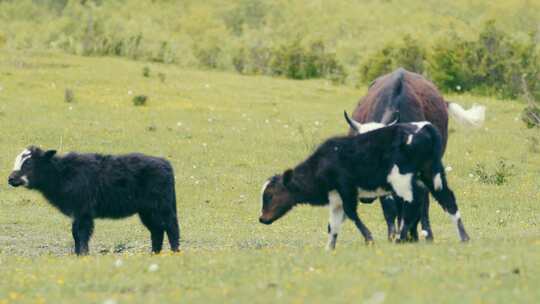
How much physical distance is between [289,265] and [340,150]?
2.96 metres

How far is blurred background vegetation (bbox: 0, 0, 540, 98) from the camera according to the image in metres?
45.8

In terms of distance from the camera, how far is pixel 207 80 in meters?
41.5

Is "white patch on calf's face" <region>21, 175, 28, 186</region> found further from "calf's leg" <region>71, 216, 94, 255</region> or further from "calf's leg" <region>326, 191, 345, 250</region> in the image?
"calf's leg" <region>326, 191, 345, 250</region>

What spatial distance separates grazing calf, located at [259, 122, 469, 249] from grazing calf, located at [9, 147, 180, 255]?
200 cm

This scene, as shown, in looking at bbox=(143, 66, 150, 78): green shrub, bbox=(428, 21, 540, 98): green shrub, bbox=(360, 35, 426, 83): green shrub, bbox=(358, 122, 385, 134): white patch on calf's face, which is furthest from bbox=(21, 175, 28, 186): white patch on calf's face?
bbox=(360, 35, 426, 83): green shrub

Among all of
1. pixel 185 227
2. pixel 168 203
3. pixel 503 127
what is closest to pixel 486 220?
pixel 185 227

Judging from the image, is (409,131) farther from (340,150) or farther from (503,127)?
(503,127)

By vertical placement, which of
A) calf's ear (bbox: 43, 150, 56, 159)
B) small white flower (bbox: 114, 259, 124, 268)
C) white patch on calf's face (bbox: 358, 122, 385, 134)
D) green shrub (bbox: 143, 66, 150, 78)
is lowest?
green shrub (bbox: 143, 66, 150, 78)

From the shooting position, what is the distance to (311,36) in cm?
6562

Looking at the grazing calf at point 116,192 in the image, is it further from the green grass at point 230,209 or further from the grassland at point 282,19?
the grassland at point 282,19

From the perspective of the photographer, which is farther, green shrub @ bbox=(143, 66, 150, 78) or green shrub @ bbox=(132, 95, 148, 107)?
green shrub @ bbox=(143, 66, 150, 78)

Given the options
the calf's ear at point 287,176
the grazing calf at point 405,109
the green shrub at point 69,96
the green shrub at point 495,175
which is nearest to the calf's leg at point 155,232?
the calf's ear at point 287,176

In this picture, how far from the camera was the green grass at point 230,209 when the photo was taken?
10578 mm

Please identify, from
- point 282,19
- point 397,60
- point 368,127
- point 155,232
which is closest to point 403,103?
point 368,127
